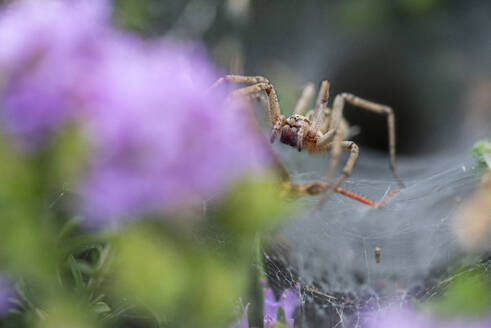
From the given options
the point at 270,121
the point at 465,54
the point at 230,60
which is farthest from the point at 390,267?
the point at 465,54

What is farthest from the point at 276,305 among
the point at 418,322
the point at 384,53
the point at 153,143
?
the point at 384,53

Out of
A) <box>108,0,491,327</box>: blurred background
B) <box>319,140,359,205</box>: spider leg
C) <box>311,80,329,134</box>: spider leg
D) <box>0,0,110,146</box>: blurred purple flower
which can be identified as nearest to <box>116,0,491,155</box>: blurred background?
<box>108,0,491,327</box>: blurred background

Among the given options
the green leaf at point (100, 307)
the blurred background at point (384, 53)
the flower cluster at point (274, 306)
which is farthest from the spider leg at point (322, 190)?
the blurred background at point (384, 53)

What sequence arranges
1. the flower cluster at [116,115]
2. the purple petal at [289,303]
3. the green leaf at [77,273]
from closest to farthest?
the flower cluster at [116,115], the green leaf at [77,273], the purple petal at [289,303]

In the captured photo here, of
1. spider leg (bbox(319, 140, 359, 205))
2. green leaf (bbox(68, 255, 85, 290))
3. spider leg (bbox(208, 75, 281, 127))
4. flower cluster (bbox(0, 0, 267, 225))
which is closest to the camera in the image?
flower cluster (bbox(0, 0, 267, 225))

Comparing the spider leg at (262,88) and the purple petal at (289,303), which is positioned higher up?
the spider leg at (262,88)

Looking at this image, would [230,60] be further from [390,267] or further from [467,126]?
[467,126]

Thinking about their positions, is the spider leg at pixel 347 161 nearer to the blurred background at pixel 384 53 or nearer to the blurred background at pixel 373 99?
the blurred background at pixel 373 99

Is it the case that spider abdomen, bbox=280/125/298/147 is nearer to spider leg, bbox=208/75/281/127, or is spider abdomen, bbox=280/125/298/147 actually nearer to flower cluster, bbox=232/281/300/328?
spider leg, bbox=208/75/281/127
